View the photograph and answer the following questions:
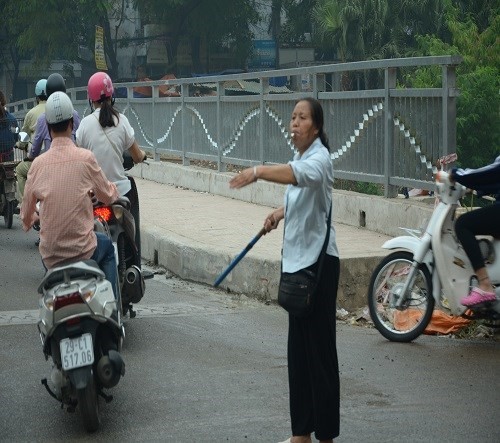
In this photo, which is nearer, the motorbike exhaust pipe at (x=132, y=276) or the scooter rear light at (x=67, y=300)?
the scooter rear light at (x=67, y=300)

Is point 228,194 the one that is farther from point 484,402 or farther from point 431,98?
point 484,402

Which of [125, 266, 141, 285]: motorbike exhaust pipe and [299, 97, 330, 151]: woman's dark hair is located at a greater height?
[299, 97, 330, 151]: woman's dark hair

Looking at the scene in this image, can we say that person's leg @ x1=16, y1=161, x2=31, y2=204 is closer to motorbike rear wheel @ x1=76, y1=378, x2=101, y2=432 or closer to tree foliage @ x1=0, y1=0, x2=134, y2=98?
motorbike rear wheel @ x1=76, y1=378, x2=101, y2=432

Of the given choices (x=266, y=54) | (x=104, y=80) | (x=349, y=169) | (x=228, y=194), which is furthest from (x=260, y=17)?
(x=104, y=80)

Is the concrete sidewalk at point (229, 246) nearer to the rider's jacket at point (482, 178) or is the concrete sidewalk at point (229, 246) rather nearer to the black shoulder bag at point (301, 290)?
the rider's jacket at point (482, 178)

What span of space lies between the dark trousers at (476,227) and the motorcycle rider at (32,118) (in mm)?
6378

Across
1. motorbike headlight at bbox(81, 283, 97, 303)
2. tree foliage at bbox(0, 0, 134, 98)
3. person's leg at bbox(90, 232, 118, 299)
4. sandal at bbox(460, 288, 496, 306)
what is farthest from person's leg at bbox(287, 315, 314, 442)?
tree foliage at bbox(0, 0, 134, 98)

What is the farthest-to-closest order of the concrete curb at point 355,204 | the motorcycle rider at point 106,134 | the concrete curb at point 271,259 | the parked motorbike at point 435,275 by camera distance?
1. the concrete curb at point 355,204
2. the concrete curb at point 271,259
3. the motorcycle rider at point 106,134
4. the parked motorbike at point 435,275

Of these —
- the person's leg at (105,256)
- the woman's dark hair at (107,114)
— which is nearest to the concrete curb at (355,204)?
the woman's dark hair at (107,114)

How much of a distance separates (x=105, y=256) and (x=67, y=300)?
2.61 feet

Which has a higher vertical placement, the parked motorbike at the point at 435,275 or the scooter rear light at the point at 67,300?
the scooter rear light at the point at 67,300

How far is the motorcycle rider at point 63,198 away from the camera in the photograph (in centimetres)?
601

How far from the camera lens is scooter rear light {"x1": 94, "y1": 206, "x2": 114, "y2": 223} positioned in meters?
7.65

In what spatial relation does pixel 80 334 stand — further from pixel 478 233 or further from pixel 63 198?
pixel 478 233
